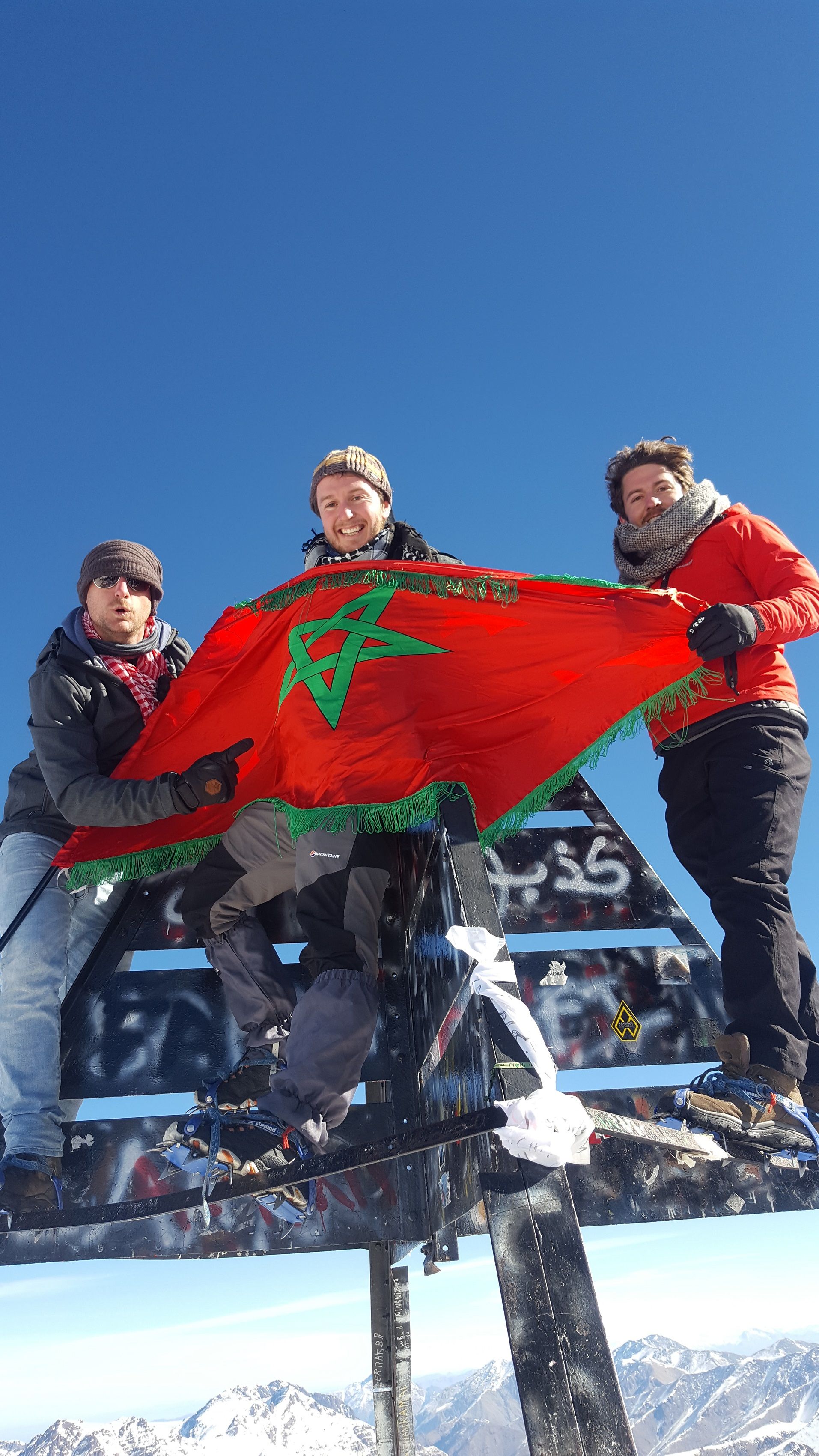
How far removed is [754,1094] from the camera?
2.63 meters

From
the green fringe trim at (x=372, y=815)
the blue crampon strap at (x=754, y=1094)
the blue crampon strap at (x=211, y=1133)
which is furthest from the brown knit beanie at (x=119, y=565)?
the blue crampon strap at (x=754, y=1094)

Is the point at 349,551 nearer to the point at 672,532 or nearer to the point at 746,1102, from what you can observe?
the point at 672,532

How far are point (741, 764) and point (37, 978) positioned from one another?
267cm

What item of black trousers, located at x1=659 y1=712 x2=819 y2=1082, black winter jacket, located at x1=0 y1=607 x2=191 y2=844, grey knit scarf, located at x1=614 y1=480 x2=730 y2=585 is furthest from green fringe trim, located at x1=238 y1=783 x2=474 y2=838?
grey knit scarf, located at x1=614 y1=480 x2=730 y2=585

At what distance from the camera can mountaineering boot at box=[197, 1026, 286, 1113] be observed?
2.98 metres

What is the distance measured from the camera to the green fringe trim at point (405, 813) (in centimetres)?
304

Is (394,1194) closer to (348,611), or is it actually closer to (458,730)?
(458,730)

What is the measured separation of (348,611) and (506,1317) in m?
2.31

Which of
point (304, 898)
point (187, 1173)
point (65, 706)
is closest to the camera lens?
point (304, 898)

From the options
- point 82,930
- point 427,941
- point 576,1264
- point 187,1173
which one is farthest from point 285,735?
point 576,1264

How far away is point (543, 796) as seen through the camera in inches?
136

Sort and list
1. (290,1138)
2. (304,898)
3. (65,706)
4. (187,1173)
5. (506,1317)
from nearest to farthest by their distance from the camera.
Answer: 1. (506,1317)
2. (290,1138)
3. (304,898)
4. (187,1173)
5. (65,706)

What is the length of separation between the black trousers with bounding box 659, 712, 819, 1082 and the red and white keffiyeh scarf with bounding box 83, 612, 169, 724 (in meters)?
2.11

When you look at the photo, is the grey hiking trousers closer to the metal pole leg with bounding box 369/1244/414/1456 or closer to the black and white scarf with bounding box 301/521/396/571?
the black and white scarf with bounding box 301/521/396/571
